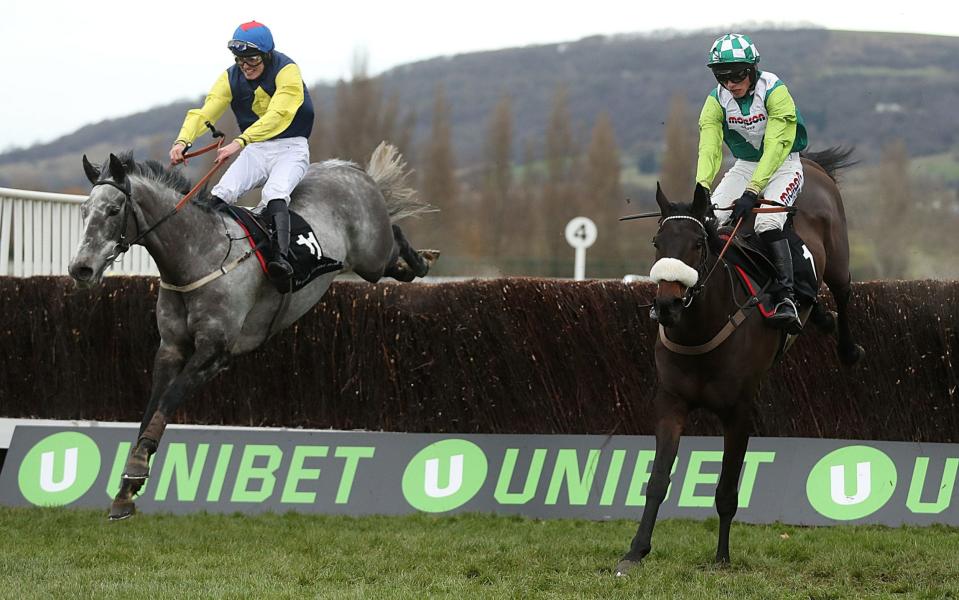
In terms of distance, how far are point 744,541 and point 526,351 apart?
1.97m

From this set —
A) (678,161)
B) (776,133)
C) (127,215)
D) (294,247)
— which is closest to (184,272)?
(127,215)

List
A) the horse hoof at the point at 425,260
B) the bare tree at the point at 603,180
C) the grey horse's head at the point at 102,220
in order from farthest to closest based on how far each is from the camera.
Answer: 1. the bare tree at the point at 603,180
2. the horse hoof at the point at 425,260
3. the grey horse's head at the point at 102,220

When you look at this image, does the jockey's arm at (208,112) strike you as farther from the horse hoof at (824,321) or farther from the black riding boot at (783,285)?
the horse hoof at (824,321)

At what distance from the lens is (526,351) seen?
25.6 ft

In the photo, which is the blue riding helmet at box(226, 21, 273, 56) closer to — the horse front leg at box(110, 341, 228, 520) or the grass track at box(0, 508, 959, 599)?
the horse front leg at box(110, 341, 228, 520)

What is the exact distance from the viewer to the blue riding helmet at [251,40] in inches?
281

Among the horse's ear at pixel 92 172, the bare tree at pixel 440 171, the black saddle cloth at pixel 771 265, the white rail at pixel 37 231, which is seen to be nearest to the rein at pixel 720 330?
the black saddle cloth at pixel 771 265

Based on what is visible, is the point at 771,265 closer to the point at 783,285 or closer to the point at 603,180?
the point at 783,285

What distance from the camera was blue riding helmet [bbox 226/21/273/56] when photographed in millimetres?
7137

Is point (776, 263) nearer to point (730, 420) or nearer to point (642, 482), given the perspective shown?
point (730, 420)

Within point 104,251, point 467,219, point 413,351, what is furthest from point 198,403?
point 467,219

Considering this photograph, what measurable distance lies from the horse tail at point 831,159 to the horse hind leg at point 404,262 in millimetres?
2612

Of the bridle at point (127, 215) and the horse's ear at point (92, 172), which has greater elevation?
the horse's ear at point (92, 172)

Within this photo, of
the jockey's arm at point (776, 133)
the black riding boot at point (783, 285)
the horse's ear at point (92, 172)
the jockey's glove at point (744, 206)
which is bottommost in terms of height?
the black riding boot at point (783, 285)
